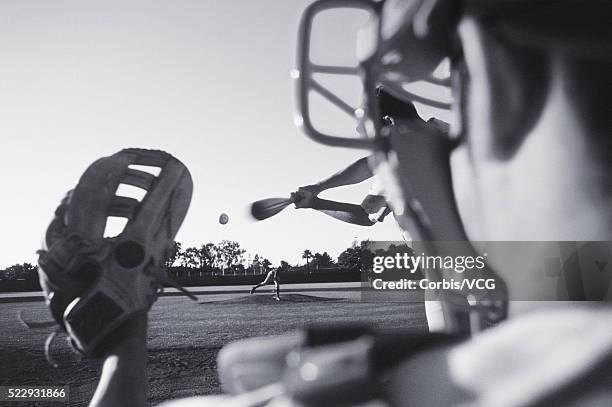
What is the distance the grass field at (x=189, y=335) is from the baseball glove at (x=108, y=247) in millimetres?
497

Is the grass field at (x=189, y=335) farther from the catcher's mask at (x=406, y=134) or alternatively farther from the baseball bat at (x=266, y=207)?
the baseball bat at (x=266, y=207)

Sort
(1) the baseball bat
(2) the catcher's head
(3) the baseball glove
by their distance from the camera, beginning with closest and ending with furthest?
1. (2) the catcher's head
2. (3) the baseball glove
3. (1) the baseball bat

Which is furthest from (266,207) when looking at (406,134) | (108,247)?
(406,134)

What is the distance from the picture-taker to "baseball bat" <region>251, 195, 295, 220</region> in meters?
1.77

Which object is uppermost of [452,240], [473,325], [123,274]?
[452,240]

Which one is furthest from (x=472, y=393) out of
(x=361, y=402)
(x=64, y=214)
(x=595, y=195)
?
(x=64, y=214)

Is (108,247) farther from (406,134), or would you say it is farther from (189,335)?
(189,335)

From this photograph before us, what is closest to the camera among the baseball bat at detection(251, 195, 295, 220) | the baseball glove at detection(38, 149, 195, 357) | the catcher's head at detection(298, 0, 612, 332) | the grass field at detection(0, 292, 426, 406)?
the catcher's head at detection(298, 0, 612, 332)

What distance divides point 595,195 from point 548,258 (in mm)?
71

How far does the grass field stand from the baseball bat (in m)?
0.50

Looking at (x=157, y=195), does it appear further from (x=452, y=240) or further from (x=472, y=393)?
(x=472, y=393)

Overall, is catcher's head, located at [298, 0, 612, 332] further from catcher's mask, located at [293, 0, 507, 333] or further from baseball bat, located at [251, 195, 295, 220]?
baseball bat, located at [251, 195, 295, 220]

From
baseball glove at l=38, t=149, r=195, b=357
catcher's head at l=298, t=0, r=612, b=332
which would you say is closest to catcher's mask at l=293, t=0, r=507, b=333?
catcher's head at l=298, t=0, r=612, b=332

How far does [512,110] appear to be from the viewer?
466 mm
